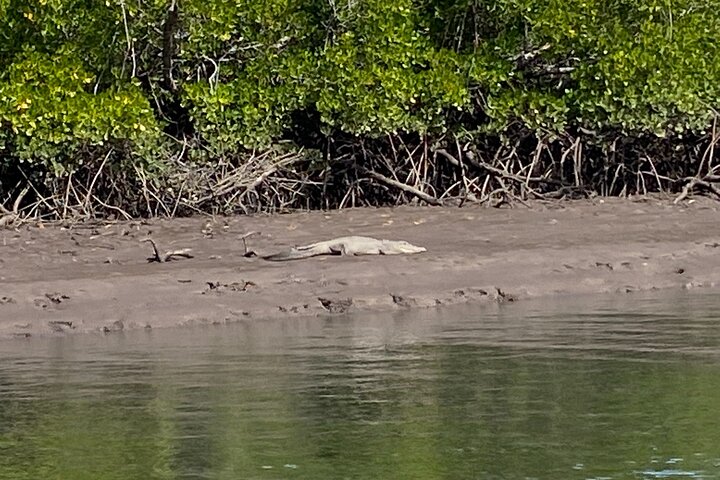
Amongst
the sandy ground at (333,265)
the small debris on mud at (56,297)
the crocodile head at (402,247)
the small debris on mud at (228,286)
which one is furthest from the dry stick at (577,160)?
A: the small debris on mud at (56,297)

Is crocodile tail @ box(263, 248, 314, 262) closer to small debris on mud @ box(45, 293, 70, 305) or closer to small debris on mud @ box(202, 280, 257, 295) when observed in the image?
small debris on mud @ box(202, 280, 257, 295)

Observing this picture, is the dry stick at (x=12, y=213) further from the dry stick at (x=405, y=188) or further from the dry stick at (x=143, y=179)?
the dry stick at (x=405, y=188)

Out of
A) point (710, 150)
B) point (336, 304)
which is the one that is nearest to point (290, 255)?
point (336, 304)

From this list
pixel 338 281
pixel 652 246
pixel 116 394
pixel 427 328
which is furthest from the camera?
pixel 652 246

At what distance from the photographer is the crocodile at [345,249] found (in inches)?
510

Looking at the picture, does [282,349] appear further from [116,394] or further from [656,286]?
[656,286]

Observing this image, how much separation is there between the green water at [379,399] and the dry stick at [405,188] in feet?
20.2

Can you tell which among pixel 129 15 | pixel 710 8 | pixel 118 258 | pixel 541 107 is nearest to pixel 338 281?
pixel 118 258

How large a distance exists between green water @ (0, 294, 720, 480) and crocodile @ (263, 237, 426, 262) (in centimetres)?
151

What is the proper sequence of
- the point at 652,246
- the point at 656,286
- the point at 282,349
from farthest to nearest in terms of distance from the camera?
the point at 652,246 → the point at 656,286 → the point at 282,349

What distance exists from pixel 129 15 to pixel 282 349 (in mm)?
6871

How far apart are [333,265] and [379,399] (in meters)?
4.43

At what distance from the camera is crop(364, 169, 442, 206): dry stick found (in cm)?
1775

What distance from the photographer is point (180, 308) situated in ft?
37.9
